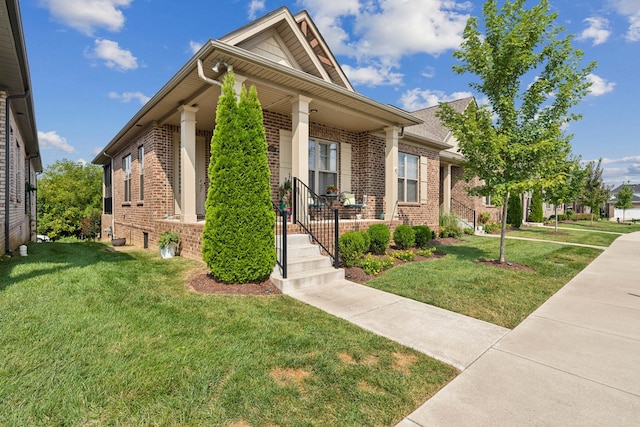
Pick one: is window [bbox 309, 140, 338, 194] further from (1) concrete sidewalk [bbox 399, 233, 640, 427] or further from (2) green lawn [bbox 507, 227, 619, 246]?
(2) green lawn [bbox 507, 227, 619, 246]

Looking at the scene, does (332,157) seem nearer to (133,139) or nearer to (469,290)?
(469,290)

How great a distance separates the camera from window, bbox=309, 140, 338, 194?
884 cm

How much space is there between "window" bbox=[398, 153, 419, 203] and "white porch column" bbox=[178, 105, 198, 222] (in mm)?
6785

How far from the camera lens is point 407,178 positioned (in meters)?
11.2

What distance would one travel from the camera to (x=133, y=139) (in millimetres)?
10375

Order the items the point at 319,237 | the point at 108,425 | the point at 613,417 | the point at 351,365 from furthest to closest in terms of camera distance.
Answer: the point at 319,237 → the point at 351,365 → the point at 613,417 → the point at 108,425

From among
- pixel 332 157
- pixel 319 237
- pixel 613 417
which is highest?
pixel 332 157

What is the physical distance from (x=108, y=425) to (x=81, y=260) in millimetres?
5357

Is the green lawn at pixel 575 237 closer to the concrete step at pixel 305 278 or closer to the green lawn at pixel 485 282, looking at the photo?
the green lawn at pixel 485 282

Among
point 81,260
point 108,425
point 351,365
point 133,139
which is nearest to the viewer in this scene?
point 108,425

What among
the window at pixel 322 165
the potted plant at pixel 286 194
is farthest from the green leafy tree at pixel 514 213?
the potted plant at pixel 286 194

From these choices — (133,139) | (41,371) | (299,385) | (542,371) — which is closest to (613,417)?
(542,371)

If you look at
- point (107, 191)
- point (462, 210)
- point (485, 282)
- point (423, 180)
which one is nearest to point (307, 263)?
point (485, 282)

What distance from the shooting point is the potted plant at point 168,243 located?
6.84 meters
